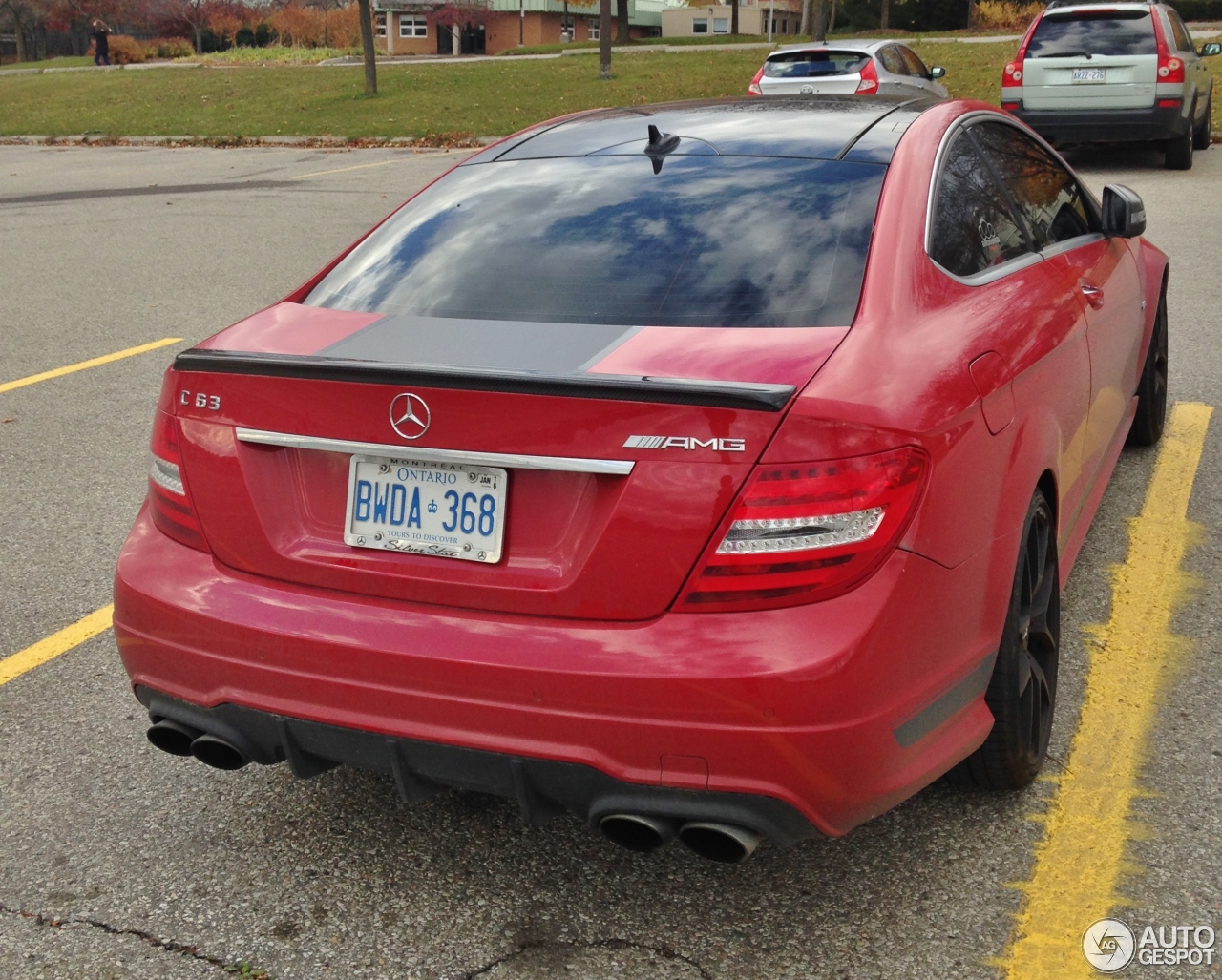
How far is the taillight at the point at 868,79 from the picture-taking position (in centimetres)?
1650

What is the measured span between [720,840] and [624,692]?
339mm

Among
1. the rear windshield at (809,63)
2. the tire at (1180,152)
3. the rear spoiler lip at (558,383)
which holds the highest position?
the rear spoiler lip at (558,383)

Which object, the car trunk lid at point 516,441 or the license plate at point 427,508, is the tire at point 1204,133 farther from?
the license plate at point 427,508

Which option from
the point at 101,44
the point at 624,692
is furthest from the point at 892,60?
the point at 101,44

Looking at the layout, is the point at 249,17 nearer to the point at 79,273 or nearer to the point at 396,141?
the point at 396,141

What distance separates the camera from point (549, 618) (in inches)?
95.6

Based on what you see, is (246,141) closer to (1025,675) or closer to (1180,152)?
(1180,152)

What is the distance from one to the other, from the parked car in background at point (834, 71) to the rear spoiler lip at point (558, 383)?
1495cm

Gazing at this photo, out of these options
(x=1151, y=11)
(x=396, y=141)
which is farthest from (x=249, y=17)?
(x=1151, y=11)

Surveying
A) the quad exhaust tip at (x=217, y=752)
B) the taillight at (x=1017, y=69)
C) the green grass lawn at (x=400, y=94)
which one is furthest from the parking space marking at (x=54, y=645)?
the green grass lawn at (x=400, y=94)

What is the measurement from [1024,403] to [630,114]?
4.87 ft

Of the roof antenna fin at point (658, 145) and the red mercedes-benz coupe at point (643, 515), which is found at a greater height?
the roof antenna fin at point (658, 145)

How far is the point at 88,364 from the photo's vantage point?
7.68 metres

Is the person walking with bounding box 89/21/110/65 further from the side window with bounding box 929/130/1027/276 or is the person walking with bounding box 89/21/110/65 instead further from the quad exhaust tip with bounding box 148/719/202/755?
the quad exhaust tip with bounding box 148/719/202/755
